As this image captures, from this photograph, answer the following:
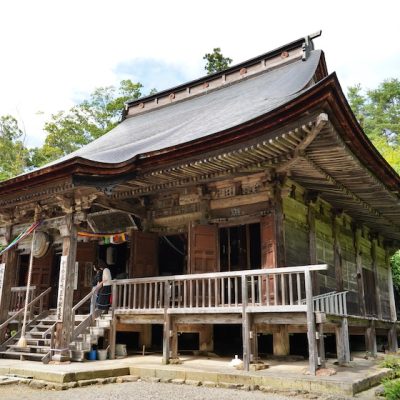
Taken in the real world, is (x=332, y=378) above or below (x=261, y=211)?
below

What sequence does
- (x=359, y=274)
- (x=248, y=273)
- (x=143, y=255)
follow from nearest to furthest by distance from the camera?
(x=248, y=273), (x=143, y=255), (x=359, y=274)

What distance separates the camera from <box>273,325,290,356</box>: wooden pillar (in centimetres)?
944

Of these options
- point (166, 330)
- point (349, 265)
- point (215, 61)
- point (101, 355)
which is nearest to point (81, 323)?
point (101, 355)

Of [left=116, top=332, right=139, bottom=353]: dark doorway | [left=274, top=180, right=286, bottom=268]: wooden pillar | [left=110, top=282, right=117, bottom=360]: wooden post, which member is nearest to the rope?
[left=110, top=282, right=117, bottom=360]: wooden post

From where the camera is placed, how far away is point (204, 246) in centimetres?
1065

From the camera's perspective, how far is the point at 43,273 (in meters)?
14.2

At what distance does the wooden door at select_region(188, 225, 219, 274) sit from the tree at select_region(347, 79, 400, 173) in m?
31.3

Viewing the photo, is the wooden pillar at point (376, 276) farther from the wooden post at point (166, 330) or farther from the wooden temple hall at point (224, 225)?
the wooden post at point (166, 330)

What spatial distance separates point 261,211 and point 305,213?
5.82ft

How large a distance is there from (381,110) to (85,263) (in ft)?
122

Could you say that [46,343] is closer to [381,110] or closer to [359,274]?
[359,274]

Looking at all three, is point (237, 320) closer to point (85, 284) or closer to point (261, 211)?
point (261, 211)

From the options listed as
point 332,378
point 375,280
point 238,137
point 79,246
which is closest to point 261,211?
point 238,137

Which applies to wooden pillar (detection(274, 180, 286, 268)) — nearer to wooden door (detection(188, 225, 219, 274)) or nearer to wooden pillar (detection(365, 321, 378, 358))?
wooden door (detection(188, 225, 219, 274))
